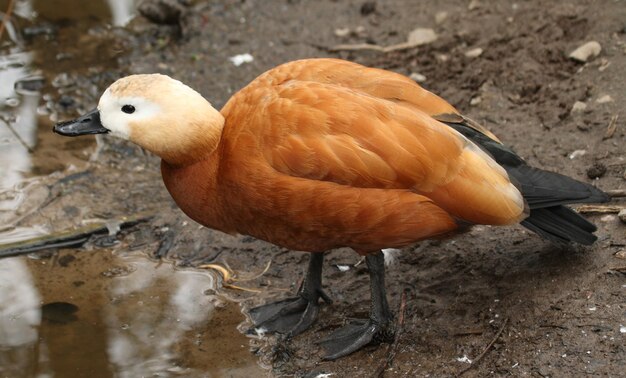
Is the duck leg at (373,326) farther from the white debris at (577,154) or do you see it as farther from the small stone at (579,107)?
the small stone at (579,107)

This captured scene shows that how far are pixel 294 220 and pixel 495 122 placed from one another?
2.38m

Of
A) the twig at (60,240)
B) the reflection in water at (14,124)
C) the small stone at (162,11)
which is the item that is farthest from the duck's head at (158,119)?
the small stone at (162,11)

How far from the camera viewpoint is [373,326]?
14.8 ft

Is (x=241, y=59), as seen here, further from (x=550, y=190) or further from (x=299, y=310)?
(x=550, y=190)

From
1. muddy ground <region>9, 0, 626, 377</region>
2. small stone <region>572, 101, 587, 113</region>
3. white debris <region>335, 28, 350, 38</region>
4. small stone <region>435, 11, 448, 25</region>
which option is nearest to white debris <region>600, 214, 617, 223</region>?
muddy ground <region>9, 0, 626, 377</region>

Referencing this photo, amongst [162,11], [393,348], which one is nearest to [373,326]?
[393,348]

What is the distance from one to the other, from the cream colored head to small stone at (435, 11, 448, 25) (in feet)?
11.4

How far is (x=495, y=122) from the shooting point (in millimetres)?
5934

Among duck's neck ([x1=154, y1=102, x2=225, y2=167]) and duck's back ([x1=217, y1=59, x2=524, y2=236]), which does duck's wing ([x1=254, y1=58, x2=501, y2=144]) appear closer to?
duck's back ([x1=217, y1=59, x2=524, y2=236])

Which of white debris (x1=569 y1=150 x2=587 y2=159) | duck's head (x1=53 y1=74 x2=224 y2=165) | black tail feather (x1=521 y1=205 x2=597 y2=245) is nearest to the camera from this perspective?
duck's head (x1=53 y1=74 x2=224 y2=165)

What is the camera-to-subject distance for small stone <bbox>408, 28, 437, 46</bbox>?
276 inches

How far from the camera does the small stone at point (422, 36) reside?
700 cm

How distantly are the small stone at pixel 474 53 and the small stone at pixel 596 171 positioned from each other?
1794mm

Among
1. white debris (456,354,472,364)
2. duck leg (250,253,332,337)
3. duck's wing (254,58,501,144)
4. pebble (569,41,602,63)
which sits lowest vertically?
duck leg (250,253,332,337)
